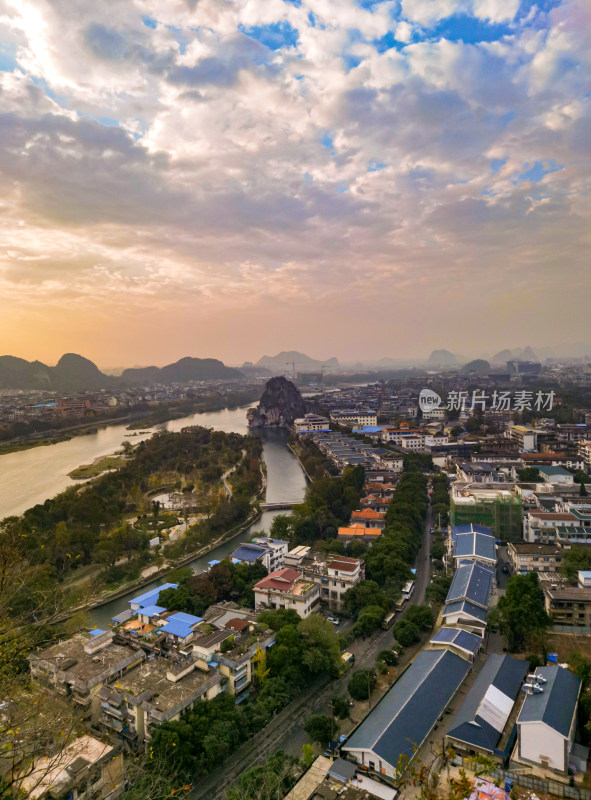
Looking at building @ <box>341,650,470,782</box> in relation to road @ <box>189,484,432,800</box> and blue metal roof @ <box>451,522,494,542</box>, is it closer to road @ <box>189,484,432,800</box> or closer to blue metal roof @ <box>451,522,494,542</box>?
road @ <box>189,484,432,800</box>

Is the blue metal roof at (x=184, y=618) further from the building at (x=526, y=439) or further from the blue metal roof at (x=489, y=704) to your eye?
the building at (x=526, y=439)

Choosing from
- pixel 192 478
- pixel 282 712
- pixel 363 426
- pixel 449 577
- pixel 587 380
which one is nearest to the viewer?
pixel 282 712

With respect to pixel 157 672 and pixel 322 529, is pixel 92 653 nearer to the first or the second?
pixel 157 672

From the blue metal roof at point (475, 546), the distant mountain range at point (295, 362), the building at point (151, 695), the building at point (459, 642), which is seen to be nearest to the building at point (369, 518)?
the blue metal roof at point (475, 546)

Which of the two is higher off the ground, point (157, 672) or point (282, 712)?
point (157, 672)

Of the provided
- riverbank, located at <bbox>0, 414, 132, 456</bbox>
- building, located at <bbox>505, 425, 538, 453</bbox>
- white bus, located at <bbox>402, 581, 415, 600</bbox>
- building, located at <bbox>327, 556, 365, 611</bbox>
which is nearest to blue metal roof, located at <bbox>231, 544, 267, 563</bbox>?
building, located at <bbox>327, 556, 365, 611</bbox>

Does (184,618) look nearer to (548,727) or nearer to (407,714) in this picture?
(407,714)

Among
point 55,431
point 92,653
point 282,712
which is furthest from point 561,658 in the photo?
point 55,431
